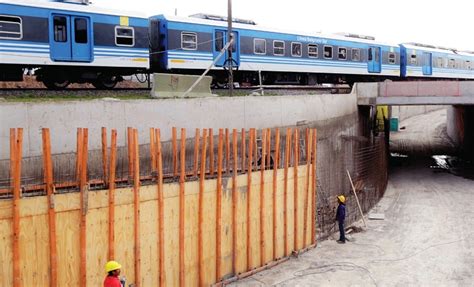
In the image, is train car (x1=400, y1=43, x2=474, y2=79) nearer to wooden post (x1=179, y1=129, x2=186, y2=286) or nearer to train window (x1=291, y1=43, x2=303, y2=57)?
train window (x1=291, y1=43, x2=303, y2=57)

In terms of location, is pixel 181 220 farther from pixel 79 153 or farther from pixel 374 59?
pixel 374 59

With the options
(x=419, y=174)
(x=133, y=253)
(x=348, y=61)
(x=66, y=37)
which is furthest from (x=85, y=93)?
(x=419, y=174)

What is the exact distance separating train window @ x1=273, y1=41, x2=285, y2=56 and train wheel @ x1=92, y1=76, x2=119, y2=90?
763cm

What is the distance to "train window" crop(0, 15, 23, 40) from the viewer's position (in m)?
13.1

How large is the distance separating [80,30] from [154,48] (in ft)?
11.5

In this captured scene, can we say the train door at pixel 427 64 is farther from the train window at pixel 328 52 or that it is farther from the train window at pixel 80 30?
the train window at pixel 80 30

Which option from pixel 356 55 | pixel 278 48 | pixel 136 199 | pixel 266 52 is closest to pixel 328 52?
pixel 356 55

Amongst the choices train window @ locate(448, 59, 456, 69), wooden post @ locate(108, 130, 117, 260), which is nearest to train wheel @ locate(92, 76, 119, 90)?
wooden post @ locate(108, 130, 117, 260)

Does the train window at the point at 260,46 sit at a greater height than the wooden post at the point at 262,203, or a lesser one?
greater

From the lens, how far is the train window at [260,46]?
20.5m

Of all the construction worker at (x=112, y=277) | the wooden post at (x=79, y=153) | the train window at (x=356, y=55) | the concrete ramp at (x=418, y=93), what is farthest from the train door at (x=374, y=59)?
the construction worker at (x=112, y=277)

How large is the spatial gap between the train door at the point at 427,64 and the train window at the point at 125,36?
2225 cm

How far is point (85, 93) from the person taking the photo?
43.5 feet

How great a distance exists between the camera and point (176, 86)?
1402 cm
